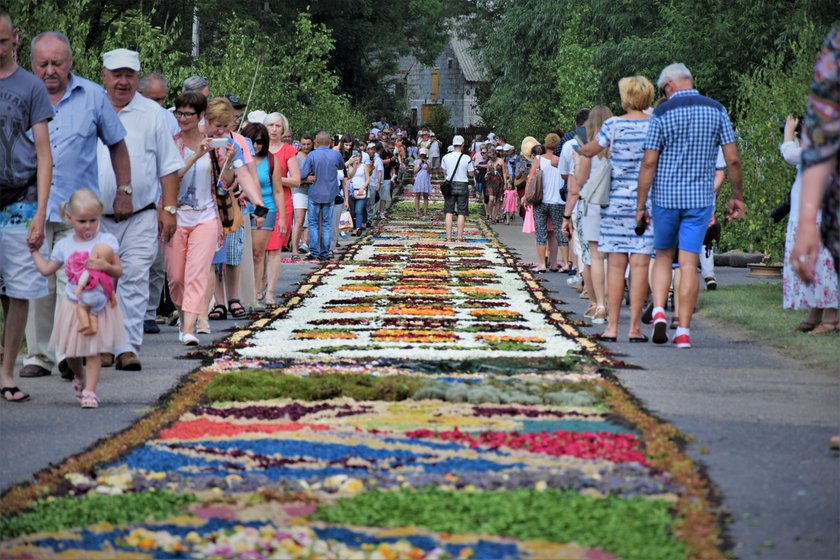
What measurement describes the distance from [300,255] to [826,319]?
1412cm

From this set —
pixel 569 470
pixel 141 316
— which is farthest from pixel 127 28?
pixel 569 470

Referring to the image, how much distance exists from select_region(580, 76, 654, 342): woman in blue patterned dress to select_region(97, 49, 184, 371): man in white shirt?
3.95m

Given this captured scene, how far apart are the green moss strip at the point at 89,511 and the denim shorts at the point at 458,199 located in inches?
960

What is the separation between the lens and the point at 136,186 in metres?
12.0

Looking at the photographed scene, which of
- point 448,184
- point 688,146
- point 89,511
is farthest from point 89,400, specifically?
point 448,184

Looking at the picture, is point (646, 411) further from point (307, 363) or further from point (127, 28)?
point (127, 28)

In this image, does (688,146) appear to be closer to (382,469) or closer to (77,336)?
(77,336)

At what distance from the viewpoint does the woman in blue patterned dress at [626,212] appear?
14.0 metres

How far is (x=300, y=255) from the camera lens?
27.5 m

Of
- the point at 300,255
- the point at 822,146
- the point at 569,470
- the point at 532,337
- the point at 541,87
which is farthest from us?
the point at 541,87

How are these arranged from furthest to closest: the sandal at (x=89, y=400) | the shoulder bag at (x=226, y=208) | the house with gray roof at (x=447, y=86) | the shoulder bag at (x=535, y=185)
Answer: the house with gray roof at (x=447, y=86)
the shoulder bag at (x=535, y=185)
the shoulder bag at (x=226, y=208)
the sandal at (x=89, y=400)

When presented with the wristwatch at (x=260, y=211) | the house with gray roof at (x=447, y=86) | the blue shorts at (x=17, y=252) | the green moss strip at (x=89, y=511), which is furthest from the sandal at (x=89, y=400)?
the house with gray roof at (x=447, y=86)

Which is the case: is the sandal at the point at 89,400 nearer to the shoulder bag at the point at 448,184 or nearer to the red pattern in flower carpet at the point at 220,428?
the red pattern in flower carpet at the point at 220,428

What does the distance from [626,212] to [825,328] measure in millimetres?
2011
